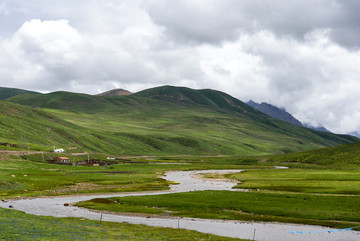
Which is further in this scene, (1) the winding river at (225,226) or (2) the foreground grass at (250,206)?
(2) the foreground grass at (250,206)

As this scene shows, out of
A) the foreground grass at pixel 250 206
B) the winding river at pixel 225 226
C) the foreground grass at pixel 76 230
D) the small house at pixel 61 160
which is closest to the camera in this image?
the foreground grass at pixel 76 230

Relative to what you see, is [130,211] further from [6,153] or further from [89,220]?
[6,153]

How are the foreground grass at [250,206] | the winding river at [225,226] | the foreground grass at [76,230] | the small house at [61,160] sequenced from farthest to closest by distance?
1. the small house at [61,160]
2. the foreground grass at [250,206]
3. the winding river at [225,226]
4. the foreground grass at [76,230]

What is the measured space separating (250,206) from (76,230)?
114 ft

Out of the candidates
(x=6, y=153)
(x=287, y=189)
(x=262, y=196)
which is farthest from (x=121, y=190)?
(x=6, y=153)

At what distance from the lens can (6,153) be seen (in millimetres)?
160000

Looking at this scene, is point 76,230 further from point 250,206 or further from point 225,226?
point 250,206

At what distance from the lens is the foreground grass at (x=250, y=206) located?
58.9m

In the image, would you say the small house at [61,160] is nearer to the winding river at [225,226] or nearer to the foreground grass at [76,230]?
the winding river at [225,226]

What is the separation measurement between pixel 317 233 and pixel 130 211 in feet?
104

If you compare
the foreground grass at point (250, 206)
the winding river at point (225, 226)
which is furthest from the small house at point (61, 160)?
the winding river at point (225, 226)

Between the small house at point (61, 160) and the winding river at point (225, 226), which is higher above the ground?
the small house at point (61, 160)

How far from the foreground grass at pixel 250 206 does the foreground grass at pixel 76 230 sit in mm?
13854

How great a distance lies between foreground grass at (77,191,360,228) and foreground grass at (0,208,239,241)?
13.9 meters
